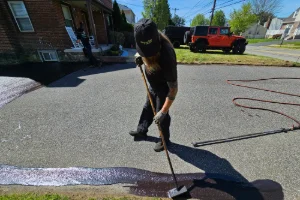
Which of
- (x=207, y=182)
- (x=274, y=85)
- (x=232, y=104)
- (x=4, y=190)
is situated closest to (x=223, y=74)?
(x=274, y=85)

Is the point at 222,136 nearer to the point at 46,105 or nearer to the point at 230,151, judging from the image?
the point at 230,151

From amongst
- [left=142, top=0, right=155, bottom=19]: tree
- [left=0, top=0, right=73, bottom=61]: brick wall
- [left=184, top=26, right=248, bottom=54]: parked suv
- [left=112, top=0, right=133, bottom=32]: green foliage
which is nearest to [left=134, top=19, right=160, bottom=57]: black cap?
[left=0, top=0, right=73, bottom=61]: brick wall

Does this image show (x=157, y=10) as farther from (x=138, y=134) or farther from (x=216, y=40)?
(x=138, y=134)

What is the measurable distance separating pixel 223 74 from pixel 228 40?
694 centimetres

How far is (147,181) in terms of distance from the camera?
193cm

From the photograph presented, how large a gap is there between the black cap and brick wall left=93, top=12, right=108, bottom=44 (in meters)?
11.7

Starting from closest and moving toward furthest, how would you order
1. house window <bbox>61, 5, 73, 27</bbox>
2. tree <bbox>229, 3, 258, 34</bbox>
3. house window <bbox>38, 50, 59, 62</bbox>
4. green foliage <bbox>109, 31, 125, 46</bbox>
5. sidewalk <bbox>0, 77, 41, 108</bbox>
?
sidewalk <bbox>0, 77, 41, 108</bbox> → house window <bbox>38, 50, 59, 62</bbox> → house window <bbox>61, 5, 73, 27</bbox> → green foliage <bbox>109, 31, 125, 46</bbox> → tree <bbox>229, 3, 258, 34</bbox>

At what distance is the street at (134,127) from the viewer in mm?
2158

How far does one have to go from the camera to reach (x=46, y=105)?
153 inches

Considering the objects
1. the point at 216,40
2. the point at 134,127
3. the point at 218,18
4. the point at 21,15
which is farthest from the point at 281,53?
the point at 218,18

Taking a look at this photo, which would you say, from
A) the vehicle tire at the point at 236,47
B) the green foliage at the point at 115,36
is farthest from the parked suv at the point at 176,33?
the vehicle tire at the point at 236,47

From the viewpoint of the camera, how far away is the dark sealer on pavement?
1.76 metres

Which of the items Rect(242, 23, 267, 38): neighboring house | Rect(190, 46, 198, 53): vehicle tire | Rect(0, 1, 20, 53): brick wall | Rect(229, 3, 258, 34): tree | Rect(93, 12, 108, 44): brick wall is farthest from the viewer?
Rect(242, 23, 267, 38): neighboring house

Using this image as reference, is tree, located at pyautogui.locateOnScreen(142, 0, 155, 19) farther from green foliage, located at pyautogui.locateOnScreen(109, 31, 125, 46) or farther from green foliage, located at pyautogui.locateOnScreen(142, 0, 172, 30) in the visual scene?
green foliage, located at pyautogui.locateOnScreen(109, 31, 125, 46)
